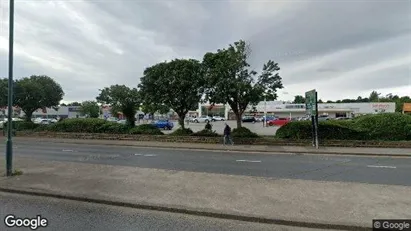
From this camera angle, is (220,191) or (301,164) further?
(301,164)

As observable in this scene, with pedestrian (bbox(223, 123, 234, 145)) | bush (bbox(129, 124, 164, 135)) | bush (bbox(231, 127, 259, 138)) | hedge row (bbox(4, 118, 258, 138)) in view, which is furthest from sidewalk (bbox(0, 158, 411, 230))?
bush (bbox(129, 124, 164, 135))

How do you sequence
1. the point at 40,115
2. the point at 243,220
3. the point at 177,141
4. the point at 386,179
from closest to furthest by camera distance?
1. the point at 243,220
2. the point at 386,179
3. the point at 177,141
4. the point at 40,115

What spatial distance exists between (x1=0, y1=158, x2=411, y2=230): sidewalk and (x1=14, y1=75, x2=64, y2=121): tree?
2953cm

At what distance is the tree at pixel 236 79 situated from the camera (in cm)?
1992

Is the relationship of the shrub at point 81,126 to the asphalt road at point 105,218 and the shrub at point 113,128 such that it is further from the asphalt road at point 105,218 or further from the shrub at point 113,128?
the asphalt road at point 105,218

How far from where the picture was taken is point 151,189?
7.32 m

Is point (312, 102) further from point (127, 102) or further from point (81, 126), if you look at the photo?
point (81, 126)

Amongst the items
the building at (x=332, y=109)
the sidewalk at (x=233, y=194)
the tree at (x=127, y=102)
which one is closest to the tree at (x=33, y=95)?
the tree at (x=127, y=102)

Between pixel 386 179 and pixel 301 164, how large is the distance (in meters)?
3.52

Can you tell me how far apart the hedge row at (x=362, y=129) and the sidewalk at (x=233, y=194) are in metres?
12.8

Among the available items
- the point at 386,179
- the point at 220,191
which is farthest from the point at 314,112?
the point at 220,191

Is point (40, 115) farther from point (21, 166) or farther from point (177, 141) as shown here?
point (21, 166)
